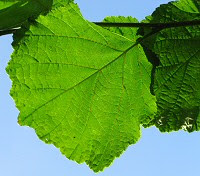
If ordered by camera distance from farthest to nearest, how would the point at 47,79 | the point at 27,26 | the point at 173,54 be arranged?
the point at 173,54 → the point at 47,79 → the point at 27,26

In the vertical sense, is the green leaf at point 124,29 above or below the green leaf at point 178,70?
above

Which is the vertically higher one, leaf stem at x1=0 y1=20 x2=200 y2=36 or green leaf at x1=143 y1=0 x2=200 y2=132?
leaf stem at x1=0 y1=20 x2=200 y2=36

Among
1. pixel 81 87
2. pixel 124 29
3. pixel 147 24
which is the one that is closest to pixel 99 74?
pixel 81 87

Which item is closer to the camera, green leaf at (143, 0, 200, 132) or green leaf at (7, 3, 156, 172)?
green leaf at (7, 3, 156, 172)

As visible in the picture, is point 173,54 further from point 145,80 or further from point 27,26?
point 27,26

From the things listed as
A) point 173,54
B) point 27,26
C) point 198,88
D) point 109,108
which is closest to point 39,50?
point 27,26

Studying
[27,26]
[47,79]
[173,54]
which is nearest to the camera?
[27,26]
